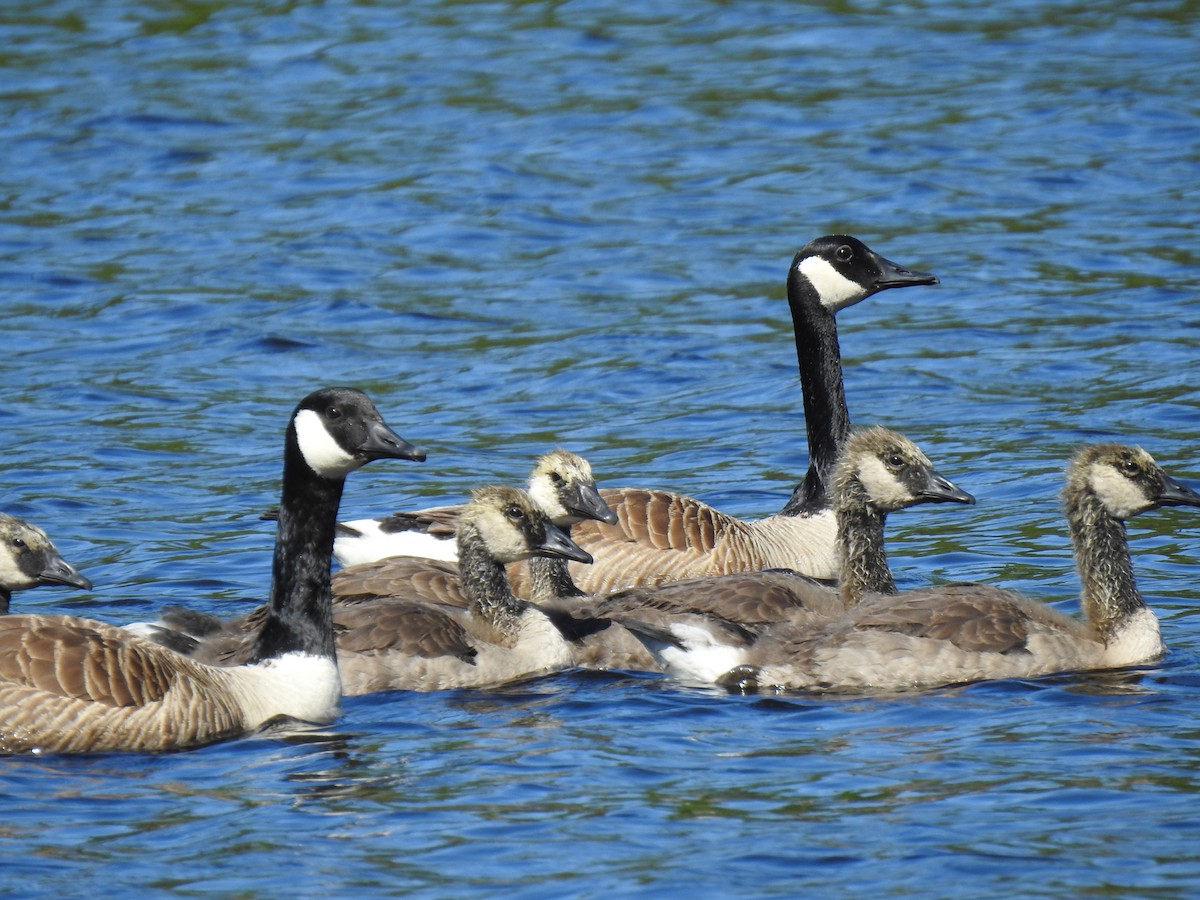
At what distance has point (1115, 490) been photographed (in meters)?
11.8

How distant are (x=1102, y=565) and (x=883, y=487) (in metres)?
1.35

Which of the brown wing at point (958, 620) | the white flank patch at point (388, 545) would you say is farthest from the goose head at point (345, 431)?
the white flank patch at point (388, 545)

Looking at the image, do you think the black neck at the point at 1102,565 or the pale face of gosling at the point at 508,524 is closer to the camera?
the black neck at the point at 1102,565

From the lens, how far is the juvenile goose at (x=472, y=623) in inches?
446

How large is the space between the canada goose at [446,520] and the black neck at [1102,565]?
2740 millimetres

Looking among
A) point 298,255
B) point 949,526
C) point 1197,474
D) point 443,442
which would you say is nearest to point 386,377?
point 443,442

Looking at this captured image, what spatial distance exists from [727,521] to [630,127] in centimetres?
1318

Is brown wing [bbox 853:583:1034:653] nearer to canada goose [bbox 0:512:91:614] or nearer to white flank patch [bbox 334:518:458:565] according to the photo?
white flank patch [bbox 334:518:458:565]

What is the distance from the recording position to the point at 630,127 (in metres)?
26.1

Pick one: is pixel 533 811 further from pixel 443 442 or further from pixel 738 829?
pixel 443 442

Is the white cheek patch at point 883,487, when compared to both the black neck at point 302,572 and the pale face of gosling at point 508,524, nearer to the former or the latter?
the pale face of gosling at point 508,524

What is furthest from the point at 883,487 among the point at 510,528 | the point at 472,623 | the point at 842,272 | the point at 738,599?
the point at 842,272

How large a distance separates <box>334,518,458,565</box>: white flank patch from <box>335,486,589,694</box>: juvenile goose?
107 cm

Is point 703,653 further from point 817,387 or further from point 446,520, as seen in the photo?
point 817,387
